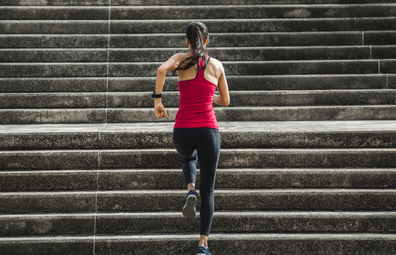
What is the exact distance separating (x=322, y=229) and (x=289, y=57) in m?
3.29

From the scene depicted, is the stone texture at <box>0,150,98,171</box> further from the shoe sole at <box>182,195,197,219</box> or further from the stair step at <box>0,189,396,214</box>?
the shoe sole at <box>182,195,197,219</box>

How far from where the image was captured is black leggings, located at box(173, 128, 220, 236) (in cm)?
238

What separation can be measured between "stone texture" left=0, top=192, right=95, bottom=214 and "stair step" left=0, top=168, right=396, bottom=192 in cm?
14

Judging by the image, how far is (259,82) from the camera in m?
5.13

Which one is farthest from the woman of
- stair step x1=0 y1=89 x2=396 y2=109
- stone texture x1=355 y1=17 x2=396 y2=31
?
stone texture x1=355 y1=17 x2=396 y2=31

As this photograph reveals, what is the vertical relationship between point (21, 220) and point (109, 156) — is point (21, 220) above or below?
below

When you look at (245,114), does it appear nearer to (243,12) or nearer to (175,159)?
(175,159)

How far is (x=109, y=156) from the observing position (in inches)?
140

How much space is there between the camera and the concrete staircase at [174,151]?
10.3 ft

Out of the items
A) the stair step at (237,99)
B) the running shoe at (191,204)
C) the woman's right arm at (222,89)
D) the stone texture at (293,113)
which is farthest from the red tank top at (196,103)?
the stair step at (237,99)

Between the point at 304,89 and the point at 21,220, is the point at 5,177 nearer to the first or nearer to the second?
the point at 21,220

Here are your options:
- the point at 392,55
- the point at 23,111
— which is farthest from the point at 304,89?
A: the point at 23,111

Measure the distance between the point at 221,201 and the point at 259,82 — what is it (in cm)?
244

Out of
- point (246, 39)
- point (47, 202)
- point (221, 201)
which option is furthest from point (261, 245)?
point (246, 39)
